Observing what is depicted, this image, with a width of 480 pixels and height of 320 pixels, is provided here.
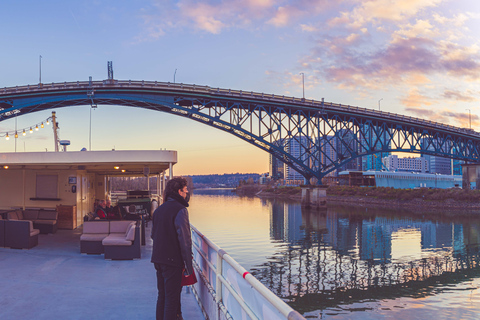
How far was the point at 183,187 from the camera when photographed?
5.50m

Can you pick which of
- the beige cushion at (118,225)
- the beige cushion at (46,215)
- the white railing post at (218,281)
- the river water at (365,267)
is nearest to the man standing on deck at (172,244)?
the white railing post at (218,281)

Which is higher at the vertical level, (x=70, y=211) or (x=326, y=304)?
(x=70, y=211)

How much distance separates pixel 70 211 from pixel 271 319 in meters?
16.4

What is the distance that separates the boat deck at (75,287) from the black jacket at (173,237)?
157 cm

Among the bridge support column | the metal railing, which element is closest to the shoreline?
the bridge support column

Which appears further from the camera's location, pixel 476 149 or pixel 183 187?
pixel 476 149

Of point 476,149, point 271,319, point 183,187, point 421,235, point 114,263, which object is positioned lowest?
point 421,235

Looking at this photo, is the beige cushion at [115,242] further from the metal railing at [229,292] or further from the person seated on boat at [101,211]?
the metal railing at [229,292]

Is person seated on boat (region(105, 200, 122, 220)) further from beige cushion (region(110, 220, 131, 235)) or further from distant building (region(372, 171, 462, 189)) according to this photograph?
distant building (region(372, 171, 462, 189))

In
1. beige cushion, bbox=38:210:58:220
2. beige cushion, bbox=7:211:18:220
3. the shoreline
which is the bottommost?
the shoreline

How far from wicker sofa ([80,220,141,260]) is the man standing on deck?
5444 millimetres

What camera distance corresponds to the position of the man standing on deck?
17.1 feet

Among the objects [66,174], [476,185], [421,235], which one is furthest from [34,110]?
[476,185]

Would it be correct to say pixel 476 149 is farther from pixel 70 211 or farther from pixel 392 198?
pixel 70 211
